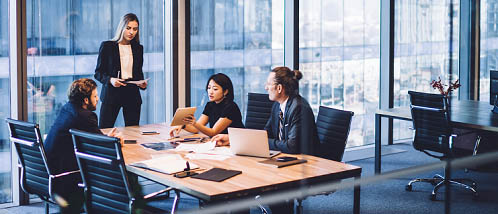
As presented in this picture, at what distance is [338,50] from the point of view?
221 inches

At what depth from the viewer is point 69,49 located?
4.51 metres

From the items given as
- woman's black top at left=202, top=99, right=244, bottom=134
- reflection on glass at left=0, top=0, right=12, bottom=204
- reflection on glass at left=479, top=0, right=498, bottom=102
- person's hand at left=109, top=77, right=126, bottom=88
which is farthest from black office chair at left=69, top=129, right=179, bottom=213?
reflection on glass at left=479, top=0, right=498, bottom=102

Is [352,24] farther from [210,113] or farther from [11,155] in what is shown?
[11,155]

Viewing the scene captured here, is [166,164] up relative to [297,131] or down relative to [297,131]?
down

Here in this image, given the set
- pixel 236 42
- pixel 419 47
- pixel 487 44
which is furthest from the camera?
pixel 419 47

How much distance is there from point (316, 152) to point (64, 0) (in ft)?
7.05

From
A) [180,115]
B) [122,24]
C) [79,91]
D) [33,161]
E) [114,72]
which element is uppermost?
[122,24]

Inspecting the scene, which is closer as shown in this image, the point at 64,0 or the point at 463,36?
the point at 64,0

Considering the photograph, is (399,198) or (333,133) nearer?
(399,198)

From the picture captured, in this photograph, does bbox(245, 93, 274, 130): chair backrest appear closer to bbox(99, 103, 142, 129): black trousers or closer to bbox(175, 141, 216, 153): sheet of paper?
bbox(99, 103, 142, 129): black trousers

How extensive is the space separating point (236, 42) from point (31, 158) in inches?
93.0

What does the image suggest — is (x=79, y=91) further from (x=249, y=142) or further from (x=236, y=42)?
(x=236, y=42)

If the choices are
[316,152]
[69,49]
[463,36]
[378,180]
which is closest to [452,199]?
[378,180]

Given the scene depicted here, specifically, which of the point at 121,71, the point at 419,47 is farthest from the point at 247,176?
the point at 419,47
